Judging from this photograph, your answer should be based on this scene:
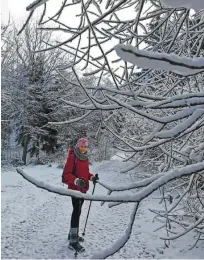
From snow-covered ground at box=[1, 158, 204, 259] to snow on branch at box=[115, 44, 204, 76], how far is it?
5365 mm

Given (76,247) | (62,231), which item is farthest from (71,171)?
(62,231)

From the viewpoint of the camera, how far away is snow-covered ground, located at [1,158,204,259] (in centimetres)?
605

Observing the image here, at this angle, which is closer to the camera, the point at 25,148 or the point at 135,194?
the point at 135,194

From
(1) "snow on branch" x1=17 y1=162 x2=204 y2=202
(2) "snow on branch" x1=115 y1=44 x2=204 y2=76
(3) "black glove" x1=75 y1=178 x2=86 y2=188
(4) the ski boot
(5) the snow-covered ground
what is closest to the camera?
(2) "snow on branch" x1=115 y1=44 x2=204 y2=76

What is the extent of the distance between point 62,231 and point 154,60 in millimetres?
6896

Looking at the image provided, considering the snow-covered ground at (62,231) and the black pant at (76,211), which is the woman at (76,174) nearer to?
the black pant at (76,211)

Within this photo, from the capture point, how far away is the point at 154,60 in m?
0.72

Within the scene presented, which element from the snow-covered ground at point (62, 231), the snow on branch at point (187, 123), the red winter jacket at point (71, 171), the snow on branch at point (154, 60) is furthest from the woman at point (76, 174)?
the snow on branch at point (154, 60)

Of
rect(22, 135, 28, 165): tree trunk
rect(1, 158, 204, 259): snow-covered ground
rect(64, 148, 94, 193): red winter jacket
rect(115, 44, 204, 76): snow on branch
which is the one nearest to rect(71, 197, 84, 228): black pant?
rect(64, 148, 94, 193): red winter jacket

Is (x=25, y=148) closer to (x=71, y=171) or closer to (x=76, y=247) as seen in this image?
(x=76, y=247)

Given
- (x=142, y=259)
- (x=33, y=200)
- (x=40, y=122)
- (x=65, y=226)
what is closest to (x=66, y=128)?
(x=40, y=122)

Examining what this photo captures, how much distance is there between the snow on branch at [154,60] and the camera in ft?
2.30

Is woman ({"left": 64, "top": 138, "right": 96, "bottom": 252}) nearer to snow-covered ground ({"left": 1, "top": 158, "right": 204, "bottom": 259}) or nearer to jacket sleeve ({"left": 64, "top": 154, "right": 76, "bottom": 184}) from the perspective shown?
jacket sleeve ({"left": 64, "top": 154, "right": 76, "bottom": 184})

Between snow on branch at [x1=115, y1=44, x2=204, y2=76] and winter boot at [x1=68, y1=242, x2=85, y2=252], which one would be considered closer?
snow on branch at [x1=115, y1=44, x2=204, y2=76]
